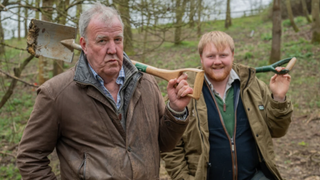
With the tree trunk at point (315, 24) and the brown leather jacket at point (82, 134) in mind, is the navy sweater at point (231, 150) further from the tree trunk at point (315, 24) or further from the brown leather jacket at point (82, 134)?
the tree trunk at point (315, 24)

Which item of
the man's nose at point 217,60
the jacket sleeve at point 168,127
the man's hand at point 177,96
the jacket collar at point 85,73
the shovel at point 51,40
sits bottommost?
the jacket sleeve at point 168,127

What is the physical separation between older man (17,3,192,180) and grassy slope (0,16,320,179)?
2.67 meters

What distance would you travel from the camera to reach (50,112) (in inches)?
72.4

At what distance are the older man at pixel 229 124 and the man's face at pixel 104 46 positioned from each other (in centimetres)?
92

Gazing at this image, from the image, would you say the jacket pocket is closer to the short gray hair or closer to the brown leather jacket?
the brown leather jacket

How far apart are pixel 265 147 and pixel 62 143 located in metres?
1.75

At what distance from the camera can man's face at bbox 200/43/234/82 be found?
2.61 m

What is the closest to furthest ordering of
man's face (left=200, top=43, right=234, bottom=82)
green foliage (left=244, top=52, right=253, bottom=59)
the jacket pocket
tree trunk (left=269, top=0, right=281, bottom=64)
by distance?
the jacket pocket
man's face (left=200, top=43, right=234, bottom=82)
tree trunk (left=269, top=0, right=281, bottom=64)
green foliage (left=244, top=52, right=253, bottom=59)

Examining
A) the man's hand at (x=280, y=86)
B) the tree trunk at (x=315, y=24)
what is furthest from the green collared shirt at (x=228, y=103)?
the tree trunk at (x=315, y=24)

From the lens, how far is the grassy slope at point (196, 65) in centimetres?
554

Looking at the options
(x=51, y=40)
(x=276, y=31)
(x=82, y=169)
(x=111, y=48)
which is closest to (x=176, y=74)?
(x=111, y=48)

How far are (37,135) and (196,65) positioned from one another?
10.00 m

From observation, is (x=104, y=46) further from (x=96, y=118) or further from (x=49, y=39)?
(x=49, y=39)

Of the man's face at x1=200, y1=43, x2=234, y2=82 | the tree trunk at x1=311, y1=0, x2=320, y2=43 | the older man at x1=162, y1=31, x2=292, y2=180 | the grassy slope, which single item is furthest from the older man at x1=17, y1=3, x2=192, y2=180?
the tree trunk at x1=311, y1=0, x2=320, y2=43
